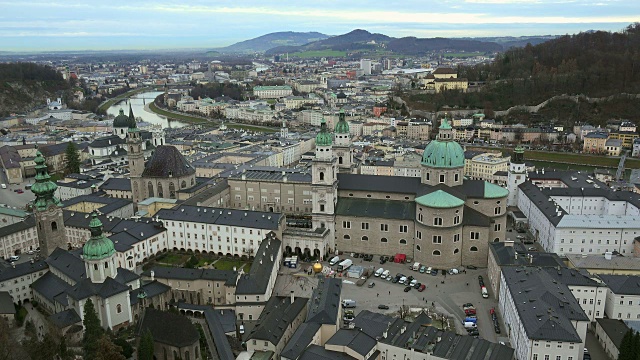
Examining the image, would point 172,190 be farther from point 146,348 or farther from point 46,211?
point 146,348

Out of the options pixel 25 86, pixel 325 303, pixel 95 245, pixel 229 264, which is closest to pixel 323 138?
pixel 229 264

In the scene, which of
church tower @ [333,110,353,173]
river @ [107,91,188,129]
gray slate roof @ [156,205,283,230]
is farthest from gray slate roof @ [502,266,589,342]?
river @ [107,91,188,129]

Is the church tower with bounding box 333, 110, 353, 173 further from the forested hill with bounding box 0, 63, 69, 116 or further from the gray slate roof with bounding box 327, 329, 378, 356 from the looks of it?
the forested hill with bounding box 0, 63, 69, 116

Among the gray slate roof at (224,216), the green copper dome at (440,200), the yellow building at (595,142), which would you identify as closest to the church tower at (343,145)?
the gray slate roof at (224,216)

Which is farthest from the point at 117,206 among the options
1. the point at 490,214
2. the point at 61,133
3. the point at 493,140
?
the point at 493,140

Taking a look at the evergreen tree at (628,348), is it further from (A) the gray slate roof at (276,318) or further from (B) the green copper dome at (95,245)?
(B) the green copper dome at (95,245)

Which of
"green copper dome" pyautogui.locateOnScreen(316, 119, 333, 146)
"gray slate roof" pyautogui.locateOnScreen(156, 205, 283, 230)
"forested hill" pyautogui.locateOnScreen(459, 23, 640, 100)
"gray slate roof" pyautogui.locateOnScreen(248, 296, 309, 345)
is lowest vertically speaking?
"gray slate roof" pyautogui.locateOnScreen(248, 296, 309, 345)
